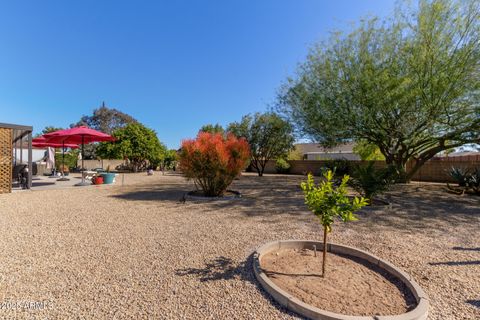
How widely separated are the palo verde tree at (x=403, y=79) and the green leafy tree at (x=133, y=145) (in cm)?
1509

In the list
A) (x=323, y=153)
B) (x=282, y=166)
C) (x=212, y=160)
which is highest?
(x=323, y=153)

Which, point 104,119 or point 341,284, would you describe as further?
point 104,119

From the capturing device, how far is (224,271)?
2.72m

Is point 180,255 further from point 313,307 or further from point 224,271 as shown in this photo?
point 313,307

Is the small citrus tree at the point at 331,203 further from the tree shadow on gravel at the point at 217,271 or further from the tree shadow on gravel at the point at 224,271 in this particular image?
the tree shadow on gravel at the point at 217,271

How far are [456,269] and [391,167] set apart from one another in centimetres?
397

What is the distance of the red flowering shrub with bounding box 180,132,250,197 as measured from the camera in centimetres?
682

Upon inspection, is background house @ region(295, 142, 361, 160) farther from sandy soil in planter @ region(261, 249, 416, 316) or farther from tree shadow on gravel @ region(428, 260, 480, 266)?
sandy soil in planter @ region(261, 249, 416, 316)

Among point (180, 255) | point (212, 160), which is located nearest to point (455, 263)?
point (180, 255)

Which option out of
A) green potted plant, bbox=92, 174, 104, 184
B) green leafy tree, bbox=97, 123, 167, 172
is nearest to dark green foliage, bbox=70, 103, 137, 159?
green leafy tree, bbox=97, 123, 167, 172

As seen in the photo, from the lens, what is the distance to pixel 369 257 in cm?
306

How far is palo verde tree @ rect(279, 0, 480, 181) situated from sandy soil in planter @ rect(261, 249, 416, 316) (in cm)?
502

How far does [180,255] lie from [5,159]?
8.78 m

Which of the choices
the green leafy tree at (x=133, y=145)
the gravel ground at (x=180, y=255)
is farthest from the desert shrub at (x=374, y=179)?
the green leafy tree at (x=133, y=145)
